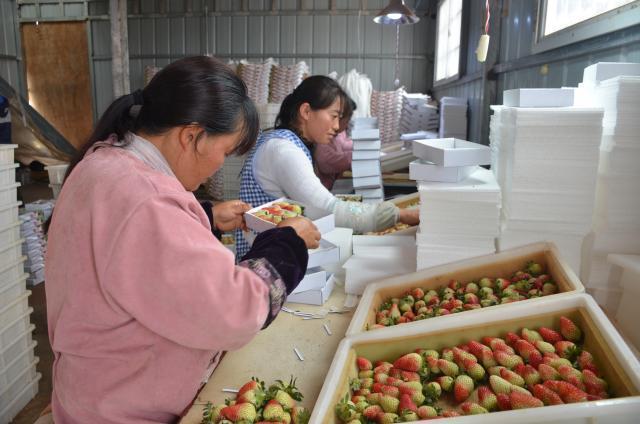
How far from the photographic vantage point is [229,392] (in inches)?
48.5

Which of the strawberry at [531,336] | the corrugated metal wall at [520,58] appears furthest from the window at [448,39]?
the strawberry at [531,336]

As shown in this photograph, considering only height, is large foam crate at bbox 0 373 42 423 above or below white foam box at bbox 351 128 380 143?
below

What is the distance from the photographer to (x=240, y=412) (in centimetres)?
108

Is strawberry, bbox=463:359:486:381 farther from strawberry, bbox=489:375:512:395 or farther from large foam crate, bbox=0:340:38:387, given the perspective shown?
large foam crate, bbox=0:340:38:387

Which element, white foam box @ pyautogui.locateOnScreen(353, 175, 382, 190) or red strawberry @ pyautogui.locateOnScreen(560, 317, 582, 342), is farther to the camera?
white foam box @ pyautogui.locateOnScreen(353, 175, 382, 190)

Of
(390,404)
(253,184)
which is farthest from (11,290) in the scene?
(390,404)

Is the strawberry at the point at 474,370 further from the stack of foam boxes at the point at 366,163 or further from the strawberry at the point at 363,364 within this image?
the stack of foam boxes at the point at 366,163

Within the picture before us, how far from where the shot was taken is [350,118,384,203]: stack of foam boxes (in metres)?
4.02

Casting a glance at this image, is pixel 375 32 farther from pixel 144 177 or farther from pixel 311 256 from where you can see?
pixel 144 177

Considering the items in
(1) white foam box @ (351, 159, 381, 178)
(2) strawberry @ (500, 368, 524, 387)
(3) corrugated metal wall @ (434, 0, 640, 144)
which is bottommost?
(2) strawberry @ (500, 368, 524, 387)

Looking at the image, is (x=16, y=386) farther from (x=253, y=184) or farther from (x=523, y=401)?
(x=523, y=401)

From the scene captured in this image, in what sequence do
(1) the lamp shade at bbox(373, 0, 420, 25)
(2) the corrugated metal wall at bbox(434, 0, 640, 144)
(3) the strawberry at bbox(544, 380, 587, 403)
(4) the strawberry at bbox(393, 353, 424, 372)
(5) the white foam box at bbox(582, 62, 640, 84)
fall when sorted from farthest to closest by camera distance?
(1) the lamp shade at bbox(373, 0, 420, 25) < (2) the corrugated metal wall at bbox(434, 0, 640, 144) < (5) the white foam box at bbox(582, 62, 640, 84) < (4) the strawberry at bbox(393, 353, 424, 372) < (3) the strawberry at bbox(544, 380, 587, 403)

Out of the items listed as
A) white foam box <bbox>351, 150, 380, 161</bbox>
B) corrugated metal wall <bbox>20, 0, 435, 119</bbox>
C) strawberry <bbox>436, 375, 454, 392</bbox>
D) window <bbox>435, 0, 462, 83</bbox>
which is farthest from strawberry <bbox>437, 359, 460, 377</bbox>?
corrugated metal wall <bbox>20, 0, 435, 119</bbox>

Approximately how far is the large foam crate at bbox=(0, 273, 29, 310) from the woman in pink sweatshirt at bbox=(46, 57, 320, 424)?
1706 mm
